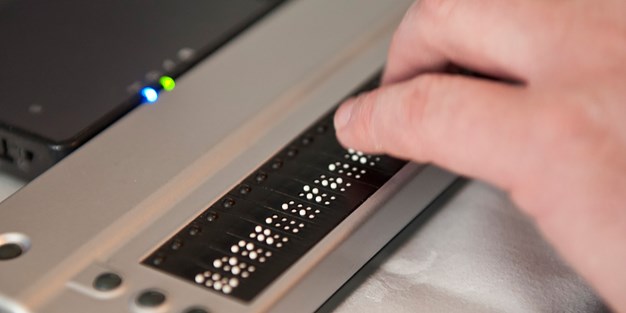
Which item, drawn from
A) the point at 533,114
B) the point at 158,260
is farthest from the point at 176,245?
the point at 533,114

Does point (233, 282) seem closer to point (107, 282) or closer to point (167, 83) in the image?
point (107, 282)

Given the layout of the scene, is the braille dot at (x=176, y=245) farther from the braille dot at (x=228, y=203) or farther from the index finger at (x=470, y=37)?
the index finger at (x=470, y=37)

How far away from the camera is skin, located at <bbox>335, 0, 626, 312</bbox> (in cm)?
60

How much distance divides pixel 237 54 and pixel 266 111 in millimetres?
79

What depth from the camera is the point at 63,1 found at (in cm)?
87

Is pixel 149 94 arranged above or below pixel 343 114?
above

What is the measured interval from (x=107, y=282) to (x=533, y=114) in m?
0.25

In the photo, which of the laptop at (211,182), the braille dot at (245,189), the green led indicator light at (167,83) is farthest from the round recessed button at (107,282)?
the green led indicator light at (167,83)

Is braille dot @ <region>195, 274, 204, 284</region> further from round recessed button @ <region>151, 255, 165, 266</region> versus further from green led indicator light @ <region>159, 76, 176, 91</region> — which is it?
green led indicator light @ <region>159, 76, 176, 91</region>

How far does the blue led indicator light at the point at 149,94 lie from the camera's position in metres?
0.81

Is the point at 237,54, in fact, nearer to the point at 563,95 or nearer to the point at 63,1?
the point at 63,1

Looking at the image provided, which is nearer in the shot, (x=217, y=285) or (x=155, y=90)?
(x=217, y=285)

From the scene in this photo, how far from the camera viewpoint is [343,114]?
0.75 m

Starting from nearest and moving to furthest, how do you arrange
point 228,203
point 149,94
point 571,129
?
point 571,129 < point 228,203 < point 149,94
